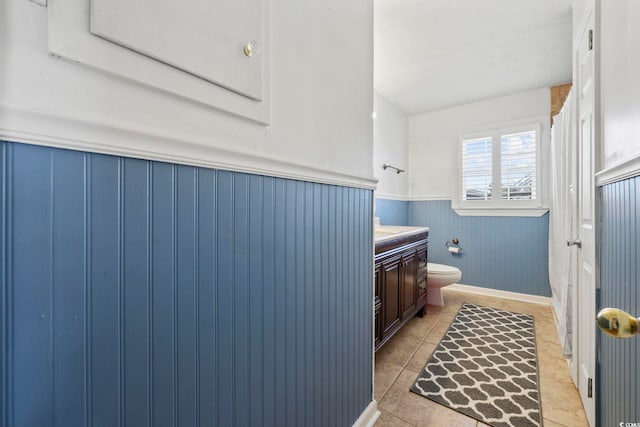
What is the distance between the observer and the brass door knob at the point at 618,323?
463 mm

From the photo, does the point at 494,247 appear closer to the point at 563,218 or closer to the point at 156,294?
the point at 563,218

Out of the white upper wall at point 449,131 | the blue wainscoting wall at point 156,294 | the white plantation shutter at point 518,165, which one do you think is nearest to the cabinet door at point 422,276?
the white upper wall at point 449,131

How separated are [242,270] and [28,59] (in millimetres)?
581

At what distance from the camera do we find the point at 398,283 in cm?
204

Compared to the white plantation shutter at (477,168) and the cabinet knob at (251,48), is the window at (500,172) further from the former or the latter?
the cabinet knob at (251,48)

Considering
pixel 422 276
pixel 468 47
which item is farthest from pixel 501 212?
pixel 468 47

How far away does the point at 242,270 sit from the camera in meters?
0.76

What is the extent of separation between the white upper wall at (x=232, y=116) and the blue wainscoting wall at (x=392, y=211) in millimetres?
1848

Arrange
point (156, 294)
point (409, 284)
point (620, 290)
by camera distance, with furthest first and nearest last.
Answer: point (409, 284) → point (620, 290) → point (156, 294)

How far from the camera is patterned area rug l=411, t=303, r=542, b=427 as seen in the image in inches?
55.8

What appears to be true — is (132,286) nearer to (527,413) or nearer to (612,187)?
(612,187)

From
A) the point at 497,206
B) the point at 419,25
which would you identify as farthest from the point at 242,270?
the point at 497,206

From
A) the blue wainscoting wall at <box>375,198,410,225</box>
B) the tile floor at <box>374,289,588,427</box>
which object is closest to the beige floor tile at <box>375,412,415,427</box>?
the tile floor at <box>374,289,588,427</box>

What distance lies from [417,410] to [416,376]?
0.97 ft
